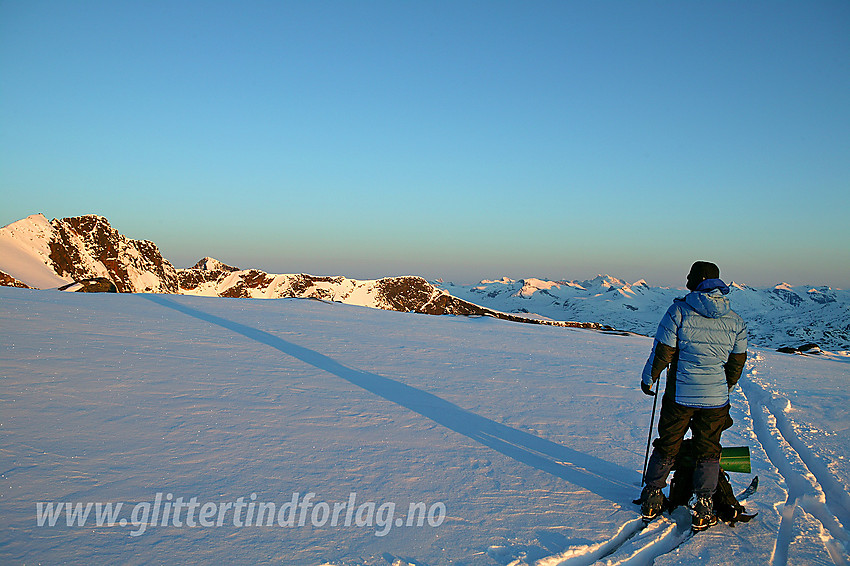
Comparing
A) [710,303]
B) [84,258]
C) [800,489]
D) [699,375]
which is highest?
[710,303]

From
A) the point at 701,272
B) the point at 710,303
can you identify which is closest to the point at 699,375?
the point at 710,303

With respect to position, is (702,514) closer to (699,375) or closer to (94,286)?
(699,375)

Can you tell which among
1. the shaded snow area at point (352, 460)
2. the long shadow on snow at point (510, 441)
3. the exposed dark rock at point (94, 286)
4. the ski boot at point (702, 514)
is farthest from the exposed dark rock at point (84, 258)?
the ski boot at point (702, 514)

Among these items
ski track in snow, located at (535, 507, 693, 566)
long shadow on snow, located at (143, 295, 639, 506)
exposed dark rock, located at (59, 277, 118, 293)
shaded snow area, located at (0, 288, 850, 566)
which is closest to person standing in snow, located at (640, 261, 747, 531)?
ski track in snow, located at (535, 507, 693, 566)

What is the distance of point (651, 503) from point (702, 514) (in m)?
0.40

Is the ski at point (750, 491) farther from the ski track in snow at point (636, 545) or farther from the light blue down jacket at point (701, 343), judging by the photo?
the light blue down jacket at point (701, 343)

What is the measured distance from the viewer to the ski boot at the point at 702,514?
4.02m

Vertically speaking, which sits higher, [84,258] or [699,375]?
[699,375]

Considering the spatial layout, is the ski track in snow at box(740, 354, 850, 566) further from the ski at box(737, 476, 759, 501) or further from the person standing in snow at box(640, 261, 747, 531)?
the person standing in snow at box(640, 261, 747, 531)

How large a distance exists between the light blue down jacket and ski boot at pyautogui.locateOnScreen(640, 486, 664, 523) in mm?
814

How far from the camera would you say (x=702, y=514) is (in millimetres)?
4020

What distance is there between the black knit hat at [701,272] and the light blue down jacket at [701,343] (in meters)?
0.13

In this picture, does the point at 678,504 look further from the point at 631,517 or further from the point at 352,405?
the point at 352,405

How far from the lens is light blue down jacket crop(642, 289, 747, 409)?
4062mm
